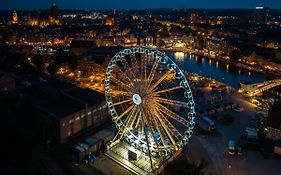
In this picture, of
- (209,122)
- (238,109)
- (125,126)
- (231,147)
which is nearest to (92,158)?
(125,126)

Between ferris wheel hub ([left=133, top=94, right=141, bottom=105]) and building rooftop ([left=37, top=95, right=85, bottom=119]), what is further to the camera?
building rooftop ([left=37, top=95, right=85, bottom=119])

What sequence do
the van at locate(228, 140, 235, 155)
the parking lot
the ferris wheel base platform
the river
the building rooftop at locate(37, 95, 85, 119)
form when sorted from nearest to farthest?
the ferris wheel base platform → the parking lot → the van at locate(228, 140, 235, 155) → the building rooftop at locate(37, 95, 85, 119) → the river

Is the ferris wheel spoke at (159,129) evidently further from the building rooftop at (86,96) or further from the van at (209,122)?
the building rooftop at (86,96)

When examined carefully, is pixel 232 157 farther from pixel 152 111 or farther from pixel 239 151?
pixel 152 111

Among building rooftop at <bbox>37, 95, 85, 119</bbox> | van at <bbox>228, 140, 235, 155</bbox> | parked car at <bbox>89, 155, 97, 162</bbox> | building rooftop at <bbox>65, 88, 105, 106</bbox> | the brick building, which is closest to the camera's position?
parked car at <bbox>89, 155, 97, 162</bbox>

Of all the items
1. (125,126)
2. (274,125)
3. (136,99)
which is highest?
(136,99)

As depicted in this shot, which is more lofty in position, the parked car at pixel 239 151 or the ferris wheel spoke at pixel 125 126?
the ferris wheel spoke at pixel 125 126

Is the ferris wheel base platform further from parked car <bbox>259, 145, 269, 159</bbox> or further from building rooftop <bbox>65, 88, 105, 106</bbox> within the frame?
parked car <bbox>259, 145, 269, 159</bbox>

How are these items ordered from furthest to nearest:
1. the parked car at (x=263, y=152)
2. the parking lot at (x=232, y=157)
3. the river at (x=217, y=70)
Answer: the river at (x=217, y=70) < the parked car at (x=263, y=152) < the parking lot at (x=232, y=157)

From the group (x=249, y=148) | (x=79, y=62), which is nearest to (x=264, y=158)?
(x=249, y=148)

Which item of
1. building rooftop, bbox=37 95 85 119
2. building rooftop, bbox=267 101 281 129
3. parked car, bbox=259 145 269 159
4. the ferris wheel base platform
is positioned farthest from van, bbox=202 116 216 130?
building rooftop, bbox=37 95 85 119

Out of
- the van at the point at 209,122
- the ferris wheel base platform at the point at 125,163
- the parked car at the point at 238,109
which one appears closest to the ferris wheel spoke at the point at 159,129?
the ferris wheel base platform at the point at 125,163
